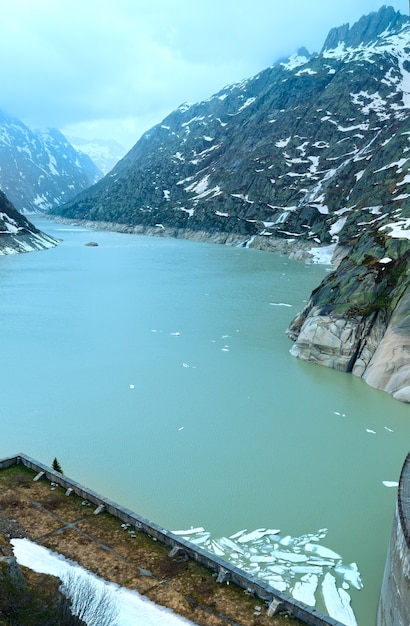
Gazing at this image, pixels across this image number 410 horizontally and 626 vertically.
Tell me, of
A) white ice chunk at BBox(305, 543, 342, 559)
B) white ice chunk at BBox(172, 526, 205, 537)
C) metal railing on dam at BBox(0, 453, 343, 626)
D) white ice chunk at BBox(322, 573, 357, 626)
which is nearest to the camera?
metal railing on dam at BBox(0, 453, 343, 626)

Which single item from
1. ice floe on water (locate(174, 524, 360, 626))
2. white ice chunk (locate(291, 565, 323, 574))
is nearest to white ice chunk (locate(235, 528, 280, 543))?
ice floe on water (locate(174, 524, 360, 626))

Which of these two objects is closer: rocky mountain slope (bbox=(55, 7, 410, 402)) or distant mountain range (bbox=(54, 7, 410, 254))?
rocky mountain slope (bbox=(55, 7, 410, 402))

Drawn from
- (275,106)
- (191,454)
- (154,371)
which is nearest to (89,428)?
(191,454)

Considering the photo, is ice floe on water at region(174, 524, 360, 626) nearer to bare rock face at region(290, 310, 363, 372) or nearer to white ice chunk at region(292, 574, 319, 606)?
white ice chunk at region(292, 574, 319, 606)

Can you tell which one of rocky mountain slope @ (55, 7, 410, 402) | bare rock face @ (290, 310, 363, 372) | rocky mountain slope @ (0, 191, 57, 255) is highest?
rocky mountain slope @ (55, 7, 410, 402)

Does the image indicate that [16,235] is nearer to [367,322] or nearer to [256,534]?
[367,322]

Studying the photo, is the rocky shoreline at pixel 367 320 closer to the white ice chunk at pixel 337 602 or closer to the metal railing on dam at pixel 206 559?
the white ice chunk at pixel 337 602

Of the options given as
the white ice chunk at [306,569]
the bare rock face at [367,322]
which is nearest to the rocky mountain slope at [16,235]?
the bare rock face at [367,322]
